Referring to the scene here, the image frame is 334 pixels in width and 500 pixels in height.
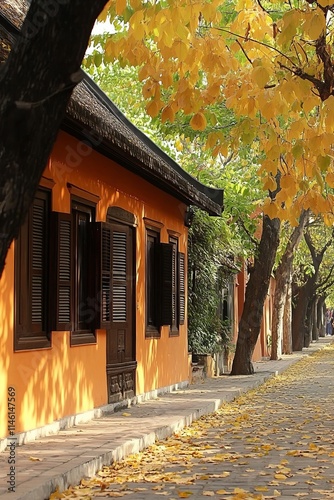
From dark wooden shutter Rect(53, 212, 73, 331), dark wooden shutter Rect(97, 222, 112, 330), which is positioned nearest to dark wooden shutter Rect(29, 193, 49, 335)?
dark wooden shutter Rect(53, 212, 73, 331)

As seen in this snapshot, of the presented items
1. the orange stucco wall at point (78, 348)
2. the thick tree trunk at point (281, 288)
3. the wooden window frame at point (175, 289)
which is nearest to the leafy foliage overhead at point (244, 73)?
the orange stucco wall at point (78, 348)

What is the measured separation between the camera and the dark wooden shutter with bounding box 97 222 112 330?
1352 centimetres

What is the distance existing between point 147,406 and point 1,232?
11.1 meters

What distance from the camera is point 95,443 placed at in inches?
397

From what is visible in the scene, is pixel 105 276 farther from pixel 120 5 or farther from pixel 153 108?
pixel 120 5

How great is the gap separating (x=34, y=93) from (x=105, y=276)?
977cm

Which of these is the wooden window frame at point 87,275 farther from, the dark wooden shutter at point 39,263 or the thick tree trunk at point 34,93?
the thick tree trunk at point 34,93

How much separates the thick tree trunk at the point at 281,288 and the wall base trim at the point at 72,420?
1558cm

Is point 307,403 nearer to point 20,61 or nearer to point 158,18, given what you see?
point 158,18

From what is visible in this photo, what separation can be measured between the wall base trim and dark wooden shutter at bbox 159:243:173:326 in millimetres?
1309

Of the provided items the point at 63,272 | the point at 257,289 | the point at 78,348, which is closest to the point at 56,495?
the point at 63,272

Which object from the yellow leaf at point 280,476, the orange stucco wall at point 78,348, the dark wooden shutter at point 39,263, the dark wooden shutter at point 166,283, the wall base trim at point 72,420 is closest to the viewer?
the yellow leaf at point 280,476

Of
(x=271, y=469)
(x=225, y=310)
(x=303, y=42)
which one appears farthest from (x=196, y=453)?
(x=225, y=310)

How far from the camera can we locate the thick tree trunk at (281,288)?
32656 mm
